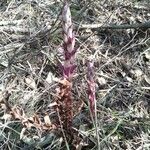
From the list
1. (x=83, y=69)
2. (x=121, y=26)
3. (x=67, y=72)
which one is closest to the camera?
(x=67, y=72)

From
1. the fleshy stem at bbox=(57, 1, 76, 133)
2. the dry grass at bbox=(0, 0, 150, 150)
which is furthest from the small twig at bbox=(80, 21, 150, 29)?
the fleshy stem at bbox=(57, 1, 76, 133)

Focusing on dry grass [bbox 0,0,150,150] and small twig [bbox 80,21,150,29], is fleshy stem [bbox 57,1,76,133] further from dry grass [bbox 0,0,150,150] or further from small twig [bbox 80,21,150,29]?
small twig [bbox 80,21,150,29]

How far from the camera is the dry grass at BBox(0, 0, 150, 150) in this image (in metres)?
1.66

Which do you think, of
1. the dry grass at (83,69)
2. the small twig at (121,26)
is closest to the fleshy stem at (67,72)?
the dry grass at (83,69)

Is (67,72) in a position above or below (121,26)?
above

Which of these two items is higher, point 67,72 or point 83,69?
point 67,72

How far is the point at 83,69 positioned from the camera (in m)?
1.92

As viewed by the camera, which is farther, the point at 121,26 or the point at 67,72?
the point at 121,26

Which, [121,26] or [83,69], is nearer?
[83,69]

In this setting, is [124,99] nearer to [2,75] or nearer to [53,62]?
[53,62]

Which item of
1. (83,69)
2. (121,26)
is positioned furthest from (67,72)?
(121,26)

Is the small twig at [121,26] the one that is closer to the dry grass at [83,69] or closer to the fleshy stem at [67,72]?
the dry grass at [83,69]

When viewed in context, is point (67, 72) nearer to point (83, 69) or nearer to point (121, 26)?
point (83, 69)

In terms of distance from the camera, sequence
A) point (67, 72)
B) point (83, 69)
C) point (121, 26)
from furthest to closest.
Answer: point (121, 26)
point (83, 69)
point (67, 72)
